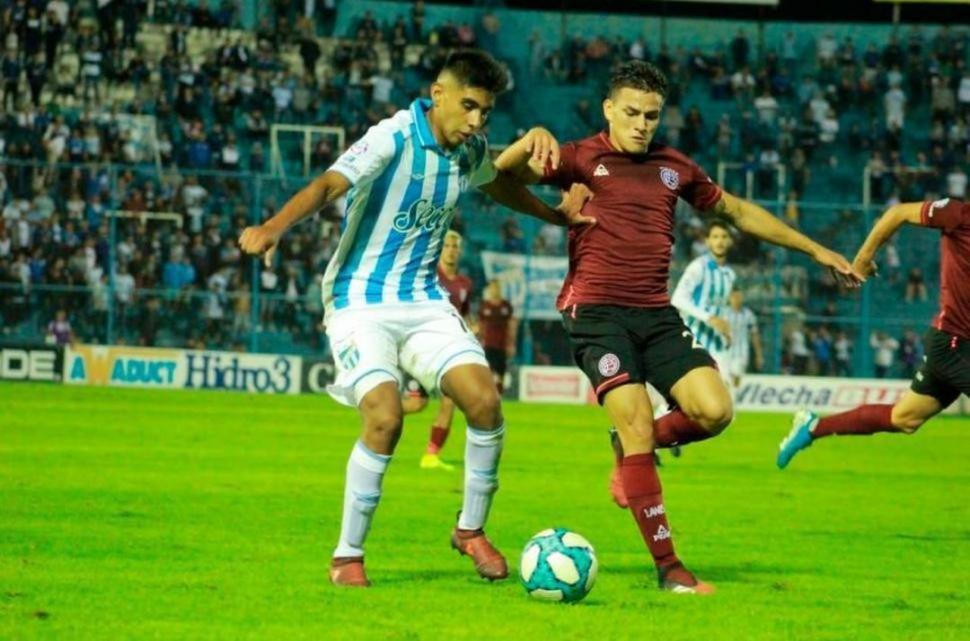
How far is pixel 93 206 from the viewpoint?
32031mm

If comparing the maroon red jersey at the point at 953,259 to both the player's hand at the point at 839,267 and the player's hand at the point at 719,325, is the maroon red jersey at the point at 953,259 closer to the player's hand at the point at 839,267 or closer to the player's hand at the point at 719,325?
the player's hand at the point at 839,267

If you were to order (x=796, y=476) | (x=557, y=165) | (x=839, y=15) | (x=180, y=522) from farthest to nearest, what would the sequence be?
(x=839, y=15), (x=796, y=476), (x=180, y=522), (x=557, y=165)

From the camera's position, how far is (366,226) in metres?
8.30

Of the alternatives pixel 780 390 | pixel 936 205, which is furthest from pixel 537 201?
pixel 780 390

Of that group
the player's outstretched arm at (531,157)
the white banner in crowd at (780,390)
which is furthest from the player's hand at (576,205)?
the white banner in crowd at (780,390)

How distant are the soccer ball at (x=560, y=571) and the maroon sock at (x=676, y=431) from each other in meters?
1.56

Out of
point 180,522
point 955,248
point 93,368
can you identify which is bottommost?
point 93,368

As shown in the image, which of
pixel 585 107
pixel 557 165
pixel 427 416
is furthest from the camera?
pixel 585 107

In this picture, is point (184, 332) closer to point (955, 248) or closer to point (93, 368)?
point (93, 368)

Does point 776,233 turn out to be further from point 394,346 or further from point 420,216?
point 394,346

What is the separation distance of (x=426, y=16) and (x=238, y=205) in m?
11.0

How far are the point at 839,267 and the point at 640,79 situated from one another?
4.71 feet

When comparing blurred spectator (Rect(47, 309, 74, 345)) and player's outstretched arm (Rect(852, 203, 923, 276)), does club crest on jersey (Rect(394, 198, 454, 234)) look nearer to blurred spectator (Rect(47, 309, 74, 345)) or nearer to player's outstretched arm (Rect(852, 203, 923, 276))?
player's outstretched arm (Rect(852, 203, 923, 276))

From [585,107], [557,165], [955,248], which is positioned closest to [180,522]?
[557,165]
